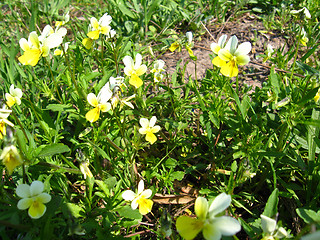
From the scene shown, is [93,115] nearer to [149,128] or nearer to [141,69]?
[149,128]

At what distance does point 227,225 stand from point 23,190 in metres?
1.06

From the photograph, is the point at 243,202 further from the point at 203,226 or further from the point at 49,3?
the point at 49,3

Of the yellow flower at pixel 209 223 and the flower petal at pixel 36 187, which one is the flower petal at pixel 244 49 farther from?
the flower petal at pixel 36 187

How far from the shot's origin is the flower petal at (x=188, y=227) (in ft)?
4.17

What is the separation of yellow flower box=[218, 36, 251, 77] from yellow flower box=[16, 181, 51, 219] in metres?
1.29

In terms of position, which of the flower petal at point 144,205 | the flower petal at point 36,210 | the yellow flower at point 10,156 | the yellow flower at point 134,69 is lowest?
the flower petal at point 144,205

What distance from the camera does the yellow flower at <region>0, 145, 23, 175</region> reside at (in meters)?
1.46

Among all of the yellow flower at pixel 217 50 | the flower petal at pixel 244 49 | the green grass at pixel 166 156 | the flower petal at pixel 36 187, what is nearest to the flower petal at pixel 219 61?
the yellow flower at pixel 217 50

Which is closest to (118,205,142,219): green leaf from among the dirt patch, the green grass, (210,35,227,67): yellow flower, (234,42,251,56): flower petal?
the green grass

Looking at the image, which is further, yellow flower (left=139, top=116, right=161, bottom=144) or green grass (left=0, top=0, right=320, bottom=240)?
yellow flower (left=139, top=116, right=161, bottom=144)

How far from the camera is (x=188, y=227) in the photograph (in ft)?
4.25

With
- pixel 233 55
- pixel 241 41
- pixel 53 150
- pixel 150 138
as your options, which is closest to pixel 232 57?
pixel 233 55

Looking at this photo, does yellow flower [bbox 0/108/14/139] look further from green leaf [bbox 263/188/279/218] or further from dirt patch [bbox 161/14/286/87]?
dirt patch [bbox 161/14/286/87]

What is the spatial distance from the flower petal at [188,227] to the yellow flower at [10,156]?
2.81 ft
